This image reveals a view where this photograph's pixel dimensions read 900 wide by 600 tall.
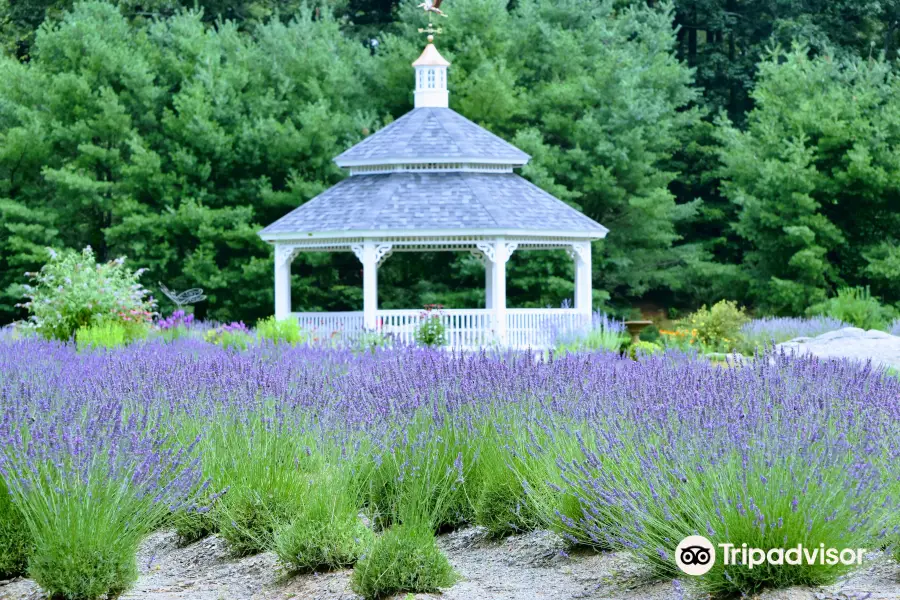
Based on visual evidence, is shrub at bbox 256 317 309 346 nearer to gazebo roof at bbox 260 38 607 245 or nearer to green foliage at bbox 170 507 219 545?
gazebo roof at bbox 260 38 607 245

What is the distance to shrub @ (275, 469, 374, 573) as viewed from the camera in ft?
19.6

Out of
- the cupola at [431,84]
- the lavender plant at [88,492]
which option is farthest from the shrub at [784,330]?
the lavender plant at [88,492]

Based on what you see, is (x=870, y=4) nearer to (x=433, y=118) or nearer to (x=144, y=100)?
(x=433, y=118)

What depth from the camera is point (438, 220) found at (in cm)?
2177

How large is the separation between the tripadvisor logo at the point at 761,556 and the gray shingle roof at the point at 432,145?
18.6 metres

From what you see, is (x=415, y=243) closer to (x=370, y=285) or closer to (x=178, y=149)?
(x=370, y=285)

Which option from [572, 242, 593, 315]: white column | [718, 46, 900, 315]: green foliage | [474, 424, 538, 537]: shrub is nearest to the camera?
[474, 424, 538, 537]: shrub

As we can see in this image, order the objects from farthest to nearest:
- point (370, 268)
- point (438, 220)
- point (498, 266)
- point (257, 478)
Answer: point (370, 268), point (498, 266), point (438, 220), point (257, 478)

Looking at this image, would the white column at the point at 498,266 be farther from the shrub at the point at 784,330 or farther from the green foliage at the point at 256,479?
the green foliage at the point at 256,479

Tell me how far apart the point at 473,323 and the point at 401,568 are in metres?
16.6

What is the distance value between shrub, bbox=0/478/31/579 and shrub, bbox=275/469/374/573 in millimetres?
1251

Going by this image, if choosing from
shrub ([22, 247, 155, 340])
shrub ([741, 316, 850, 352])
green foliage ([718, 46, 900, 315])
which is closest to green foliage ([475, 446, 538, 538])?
shrub ([22, 247, 155, 340])

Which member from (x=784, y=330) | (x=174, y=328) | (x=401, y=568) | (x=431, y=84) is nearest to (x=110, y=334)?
(x=174, y=328)

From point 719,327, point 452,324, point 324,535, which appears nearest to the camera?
point 324,535
